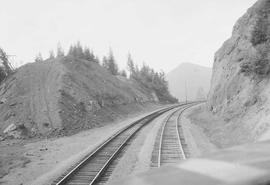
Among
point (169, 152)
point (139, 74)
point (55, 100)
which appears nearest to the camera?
point (169, 152)

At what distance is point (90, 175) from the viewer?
1173cm

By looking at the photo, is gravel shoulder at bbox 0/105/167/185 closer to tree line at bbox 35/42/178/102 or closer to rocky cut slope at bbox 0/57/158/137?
rocky cut slope at bbox 0/57/158/137

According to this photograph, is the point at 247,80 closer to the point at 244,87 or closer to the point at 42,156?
the point at 244,87

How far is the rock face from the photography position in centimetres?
1806

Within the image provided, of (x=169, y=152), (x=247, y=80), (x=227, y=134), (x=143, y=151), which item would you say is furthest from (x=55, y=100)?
(x=247, y=80)

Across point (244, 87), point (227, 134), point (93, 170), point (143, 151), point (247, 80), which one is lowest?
point (93, 170)

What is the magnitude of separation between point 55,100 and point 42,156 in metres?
13.5

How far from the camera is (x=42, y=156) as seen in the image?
16875mm

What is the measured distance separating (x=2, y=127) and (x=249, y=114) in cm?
2037

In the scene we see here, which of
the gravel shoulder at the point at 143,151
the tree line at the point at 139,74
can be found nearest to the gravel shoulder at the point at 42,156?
the gravel shoulder at the point at 143,151

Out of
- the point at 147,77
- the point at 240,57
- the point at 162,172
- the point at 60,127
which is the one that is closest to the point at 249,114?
the point at 240,57

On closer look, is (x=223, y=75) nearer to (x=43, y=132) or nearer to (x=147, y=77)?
(x=43, y=132)

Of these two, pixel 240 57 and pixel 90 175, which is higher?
pixel 240 57

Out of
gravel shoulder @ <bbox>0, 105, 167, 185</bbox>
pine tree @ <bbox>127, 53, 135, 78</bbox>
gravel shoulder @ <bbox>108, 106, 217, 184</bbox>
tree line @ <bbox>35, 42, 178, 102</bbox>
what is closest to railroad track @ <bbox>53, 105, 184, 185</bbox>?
gravel shoulder @ <bbox>108, 106, 217, 184</bbox>
